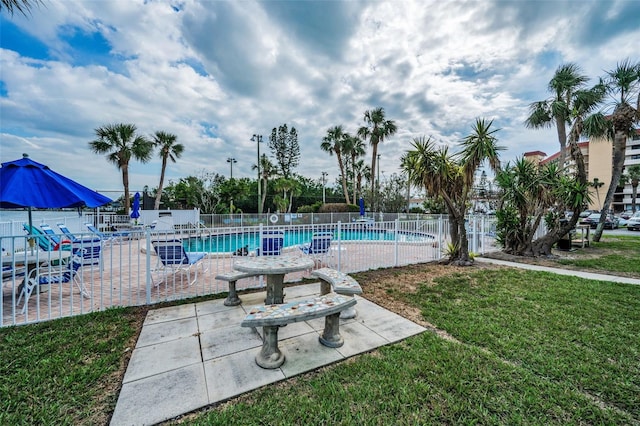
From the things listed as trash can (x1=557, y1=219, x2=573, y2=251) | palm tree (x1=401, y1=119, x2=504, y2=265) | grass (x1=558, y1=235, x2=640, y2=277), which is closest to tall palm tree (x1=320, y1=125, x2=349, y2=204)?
trash can (x1=557, y1=219, x2=573, y2=251)

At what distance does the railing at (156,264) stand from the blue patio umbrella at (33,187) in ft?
2.02

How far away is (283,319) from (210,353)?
1.06m

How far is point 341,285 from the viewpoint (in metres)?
3.52

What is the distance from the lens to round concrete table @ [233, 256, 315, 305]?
3.62 meters

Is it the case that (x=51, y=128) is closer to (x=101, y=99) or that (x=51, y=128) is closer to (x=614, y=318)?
(x=101, y=99)

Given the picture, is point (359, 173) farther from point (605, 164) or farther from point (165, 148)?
point (605, 164)

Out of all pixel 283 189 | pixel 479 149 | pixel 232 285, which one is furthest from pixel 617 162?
pixel 283 189

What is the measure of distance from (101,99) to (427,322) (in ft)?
43.1

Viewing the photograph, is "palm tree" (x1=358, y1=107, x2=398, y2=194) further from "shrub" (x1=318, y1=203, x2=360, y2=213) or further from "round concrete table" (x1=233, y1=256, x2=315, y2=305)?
"round concrete table" (x1=233, y1=256, x2=315, y2=305)

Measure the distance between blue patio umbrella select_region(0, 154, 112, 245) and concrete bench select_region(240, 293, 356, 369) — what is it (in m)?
3.98

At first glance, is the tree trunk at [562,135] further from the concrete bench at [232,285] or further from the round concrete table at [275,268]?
the concrete bench at [232,285]

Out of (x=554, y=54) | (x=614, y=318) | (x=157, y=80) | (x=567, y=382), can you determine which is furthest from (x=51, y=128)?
(x=554, y=54)

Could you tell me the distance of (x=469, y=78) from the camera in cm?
1021

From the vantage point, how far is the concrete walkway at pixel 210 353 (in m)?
2.09
